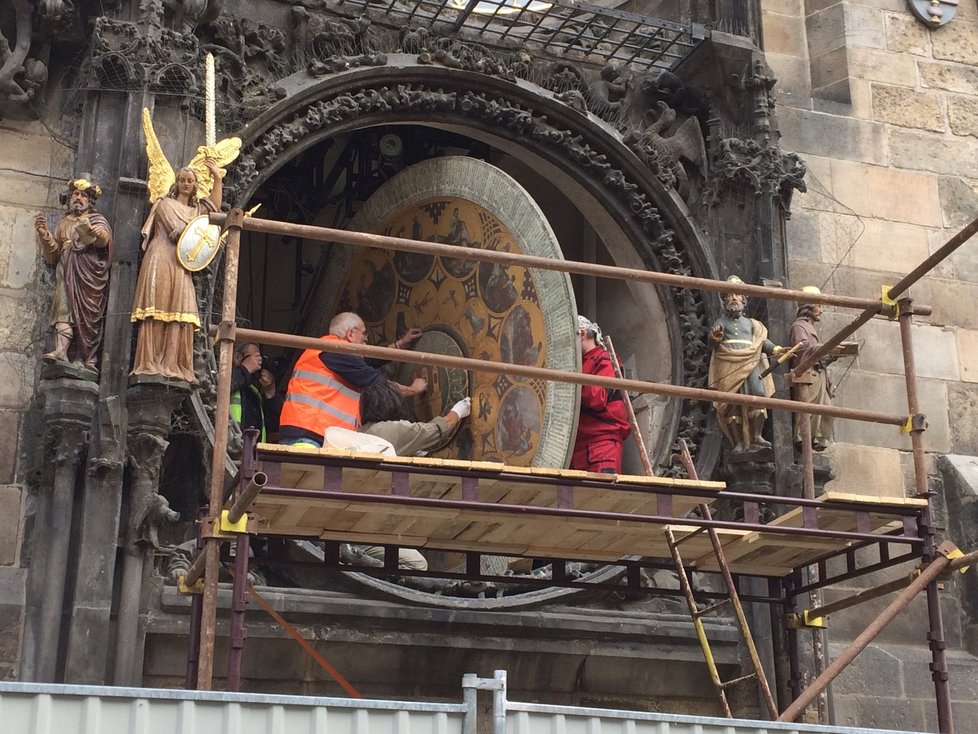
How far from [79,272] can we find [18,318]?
524mm

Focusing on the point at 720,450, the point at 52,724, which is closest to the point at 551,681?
the point at 720,450

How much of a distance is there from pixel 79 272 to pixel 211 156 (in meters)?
1.07

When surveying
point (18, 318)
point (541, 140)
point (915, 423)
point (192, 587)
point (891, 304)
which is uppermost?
point (541, 140)

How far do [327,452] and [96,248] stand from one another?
2633 millimetres

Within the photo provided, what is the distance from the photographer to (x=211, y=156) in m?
10.3

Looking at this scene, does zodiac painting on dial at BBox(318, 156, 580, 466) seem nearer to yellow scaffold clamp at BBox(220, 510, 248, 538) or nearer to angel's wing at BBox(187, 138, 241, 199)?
angel's wing at BBox(187, 138, 241, 199)

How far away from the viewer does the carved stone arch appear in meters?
11.0

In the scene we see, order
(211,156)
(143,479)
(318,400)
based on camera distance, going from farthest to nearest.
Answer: (318,400), (211,156), (143,479)

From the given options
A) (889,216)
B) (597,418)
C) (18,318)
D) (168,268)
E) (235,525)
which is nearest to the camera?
(235,525)

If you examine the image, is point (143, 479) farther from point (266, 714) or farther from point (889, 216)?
point (889, 216)

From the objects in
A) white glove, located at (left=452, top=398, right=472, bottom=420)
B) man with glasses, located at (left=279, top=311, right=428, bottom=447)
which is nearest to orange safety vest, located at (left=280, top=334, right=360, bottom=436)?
man with glasses, located at (left=279, top=311, right=428, bottom=447)

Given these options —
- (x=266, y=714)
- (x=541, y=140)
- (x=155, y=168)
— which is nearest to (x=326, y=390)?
(x=155, y=168)

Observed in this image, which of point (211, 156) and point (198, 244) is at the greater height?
point (211, 156)

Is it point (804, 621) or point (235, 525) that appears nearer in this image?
point (235, 525)
